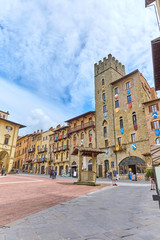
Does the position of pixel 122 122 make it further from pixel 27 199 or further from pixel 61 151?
pixel 27 199

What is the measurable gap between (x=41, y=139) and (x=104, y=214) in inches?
1793

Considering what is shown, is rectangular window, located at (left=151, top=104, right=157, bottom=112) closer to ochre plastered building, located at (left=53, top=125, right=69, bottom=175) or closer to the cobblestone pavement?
ochre plastered building, located at (left=53, top=125, right=69, bottom=175)

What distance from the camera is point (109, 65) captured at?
34.2 metres

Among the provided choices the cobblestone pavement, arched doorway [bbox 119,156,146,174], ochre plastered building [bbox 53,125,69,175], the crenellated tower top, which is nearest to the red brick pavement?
the cobblestone pavement

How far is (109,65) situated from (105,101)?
8.32m

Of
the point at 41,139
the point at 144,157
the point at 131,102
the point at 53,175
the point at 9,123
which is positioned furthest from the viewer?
A: the point at 41,139

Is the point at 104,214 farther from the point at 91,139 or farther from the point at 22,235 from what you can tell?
the point at 91,139

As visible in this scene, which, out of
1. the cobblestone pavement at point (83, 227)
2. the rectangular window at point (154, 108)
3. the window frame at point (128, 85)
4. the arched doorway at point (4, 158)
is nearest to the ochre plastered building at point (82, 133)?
the window frame at point (128, 85)

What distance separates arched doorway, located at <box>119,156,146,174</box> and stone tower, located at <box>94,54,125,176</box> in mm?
1717

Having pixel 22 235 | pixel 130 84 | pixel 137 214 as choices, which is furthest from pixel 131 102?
pixel 22 235

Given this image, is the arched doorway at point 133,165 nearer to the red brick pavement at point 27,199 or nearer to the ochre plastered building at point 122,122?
the ochre plastered building at point 122,122

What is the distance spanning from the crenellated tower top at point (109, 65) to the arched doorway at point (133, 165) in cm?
1984

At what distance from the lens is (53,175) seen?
2153 centimetres

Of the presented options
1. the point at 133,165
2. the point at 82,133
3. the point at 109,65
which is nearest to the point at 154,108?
the point at 133,165
